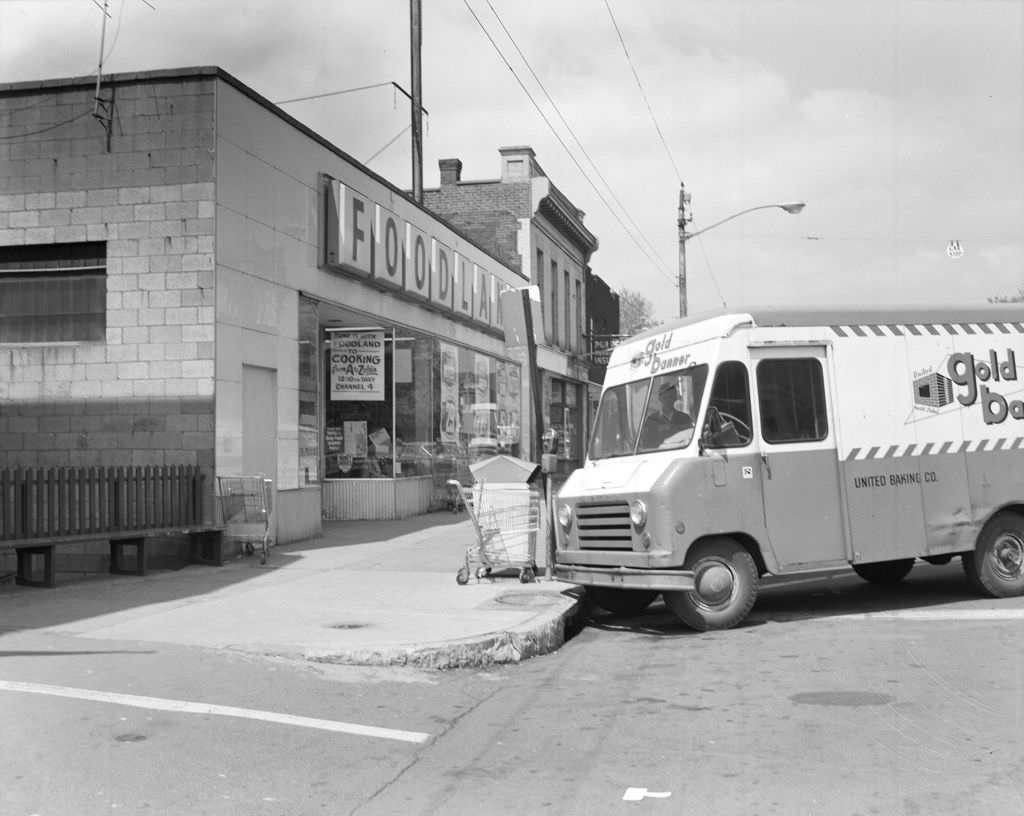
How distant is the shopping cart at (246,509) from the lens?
1372 centimetres

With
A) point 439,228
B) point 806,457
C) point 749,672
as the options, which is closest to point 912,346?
point 806,457

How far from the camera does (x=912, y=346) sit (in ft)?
34.5

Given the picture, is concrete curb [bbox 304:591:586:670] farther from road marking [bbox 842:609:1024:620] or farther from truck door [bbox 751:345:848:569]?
road marking [bbox 842:609:1024:620]

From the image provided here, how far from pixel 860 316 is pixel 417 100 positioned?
1633 cm

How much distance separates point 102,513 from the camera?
39.9 feet

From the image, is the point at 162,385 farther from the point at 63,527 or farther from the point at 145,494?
the point at 63,527

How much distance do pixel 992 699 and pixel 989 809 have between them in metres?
2.24

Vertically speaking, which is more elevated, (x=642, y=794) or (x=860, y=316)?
(x=860, y=316)

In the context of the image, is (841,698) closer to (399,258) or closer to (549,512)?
(549,512)

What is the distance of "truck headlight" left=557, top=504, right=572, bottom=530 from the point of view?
1041 cm

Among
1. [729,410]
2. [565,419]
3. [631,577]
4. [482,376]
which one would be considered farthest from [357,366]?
[565,419]

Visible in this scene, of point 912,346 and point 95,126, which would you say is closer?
point 912,346

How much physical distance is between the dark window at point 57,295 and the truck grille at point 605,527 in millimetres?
7249

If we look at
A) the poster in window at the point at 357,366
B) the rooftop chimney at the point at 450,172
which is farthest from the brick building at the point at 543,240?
the poster in window at the point at 357,366
